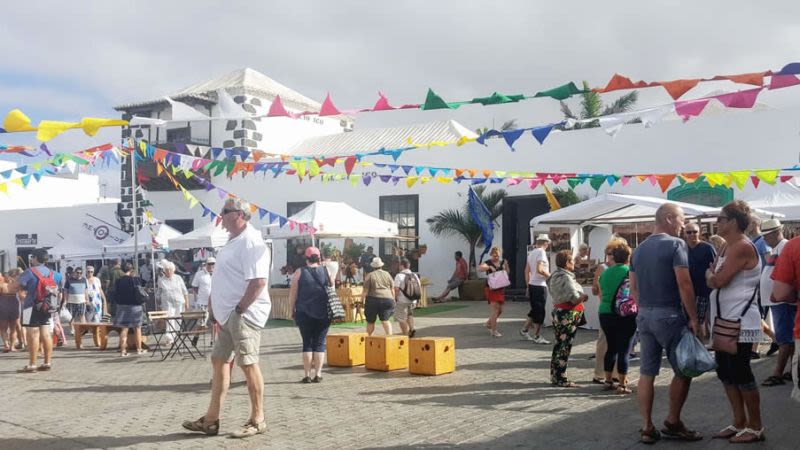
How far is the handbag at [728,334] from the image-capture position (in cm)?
537

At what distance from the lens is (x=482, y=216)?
19.8m

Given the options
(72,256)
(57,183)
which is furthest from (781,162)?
(57,183)

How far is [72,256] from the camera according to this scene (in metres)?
21.2

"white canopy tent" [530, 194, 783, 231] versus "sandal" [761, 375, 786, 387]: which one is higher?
"white canopy tent" [530, 194, 783, 231]

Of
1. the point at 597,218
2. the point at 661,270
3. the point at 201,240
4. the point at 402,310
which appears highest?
the point at 597,218

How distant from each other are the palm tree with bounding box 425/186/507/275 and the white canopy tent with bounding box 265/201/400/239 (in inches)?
111

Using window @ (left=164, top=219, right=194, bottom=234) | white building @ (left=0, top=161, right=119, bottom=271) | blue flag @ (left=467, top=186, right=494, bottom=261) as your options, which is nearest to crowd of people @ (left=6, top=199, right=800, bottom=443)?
blue flag @ (left=467, top=186, right=494, bottom=261)

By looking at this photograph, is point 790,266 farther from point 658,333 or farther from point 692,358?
point 658,333

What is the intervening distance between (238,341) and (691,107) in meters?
5.48

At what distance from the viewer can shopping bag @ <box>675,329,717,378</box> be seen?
523 cm

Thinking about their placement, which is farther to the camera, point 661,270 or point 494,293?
point 494,293

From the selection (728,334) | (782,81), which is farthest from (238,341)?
(782,81)

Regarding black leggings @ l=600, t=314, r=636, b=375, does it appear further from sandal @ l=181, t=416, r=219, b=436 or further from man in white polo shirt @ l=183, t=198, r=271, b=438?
sandal @ l=181, t=416, r=219, b=436

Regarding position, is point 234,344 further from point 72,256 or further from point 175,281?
point 72,256
